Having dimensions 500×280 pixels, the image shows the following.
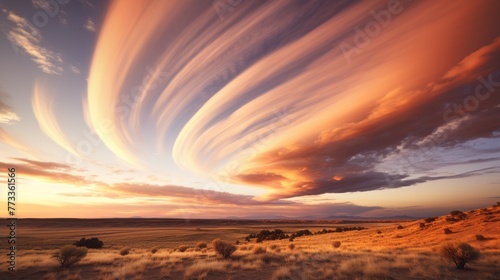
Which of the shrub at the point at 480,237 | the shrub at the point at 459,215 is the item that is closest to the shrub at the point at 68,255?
the shrub at the point at 480,237

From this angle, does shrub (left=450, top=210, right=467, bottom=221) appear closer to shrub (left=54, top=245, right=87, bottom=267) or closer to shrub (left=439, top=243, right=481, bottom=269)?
shrub (left=439, top=243, right=481, bottom=269)

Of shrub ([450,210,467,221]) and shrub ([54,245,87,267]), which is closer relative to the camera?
shrub ([54,245,87,267])

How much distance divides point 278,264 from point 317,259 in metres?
3.06

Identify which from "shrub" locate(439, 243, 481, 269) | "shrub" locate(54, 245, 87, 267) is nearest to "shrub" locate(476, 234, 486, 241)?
"shrub" locate(439, 243, 481, 269)

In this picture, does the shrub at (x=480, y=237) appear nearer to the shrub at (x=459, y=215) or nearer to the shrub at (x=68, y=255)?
the shrub at (x=459, y=215)

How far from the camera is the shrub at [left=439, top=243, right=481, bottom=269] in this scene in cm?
1277

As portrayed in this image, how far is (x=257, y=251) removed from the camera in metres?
20.5

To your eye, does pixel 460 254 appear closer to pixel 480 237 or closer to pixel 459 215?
pixel 480 237

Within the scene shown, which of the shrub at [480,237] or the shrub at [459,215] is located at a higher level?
the shrub at [459,215]

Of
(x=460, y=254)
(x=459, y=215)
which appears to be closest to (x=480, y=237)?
(x=459, y=215)

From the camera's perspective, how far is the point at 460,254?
1285 centimetres

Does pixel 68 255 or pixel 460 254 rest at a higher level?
pixel 68 255

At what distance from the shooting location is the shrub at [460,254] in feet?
41.9

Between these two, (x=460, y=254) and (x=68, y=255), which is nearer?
(x=460, y=254)
